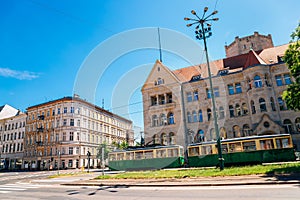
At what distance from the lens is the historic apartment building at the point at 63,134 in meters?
49.3

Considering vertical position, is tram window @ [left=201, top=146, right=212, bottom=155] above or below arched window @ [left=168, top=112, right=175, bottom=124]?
below

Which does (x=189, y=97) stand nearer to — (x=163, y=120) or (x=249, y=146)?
(x=163, y=120)

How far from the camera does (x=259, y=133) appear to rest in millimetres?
27062

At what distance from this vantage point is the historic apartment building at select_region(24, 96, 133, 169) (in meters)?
49.3

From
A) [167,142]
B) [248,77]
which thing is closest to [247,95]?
[248,77]

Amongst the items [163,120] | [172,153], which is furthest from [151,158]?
[163,120]

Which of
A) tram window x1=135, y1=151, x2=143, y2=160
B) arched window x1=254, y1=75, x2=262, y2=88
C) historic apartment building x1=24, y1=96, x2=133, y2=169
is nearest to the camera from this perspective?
tram window x1=135, y1=151, x2=143, y2=160

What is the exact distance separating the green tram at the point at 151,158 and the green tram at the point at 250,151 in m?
A: 2.33

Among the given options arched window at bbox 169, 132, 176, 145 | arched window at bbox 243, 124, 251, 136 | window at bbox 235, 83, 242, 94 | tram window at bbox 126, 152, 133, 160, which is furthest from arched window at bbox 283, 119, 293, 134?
tram window at bbox 126, 152, 133, 160

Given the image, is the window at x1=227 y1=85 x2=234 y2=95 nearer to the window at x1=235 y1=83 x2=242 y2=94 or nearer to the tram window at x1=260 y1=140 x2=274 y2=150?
the window at x1=235 y1=83 x2=242 y2=94

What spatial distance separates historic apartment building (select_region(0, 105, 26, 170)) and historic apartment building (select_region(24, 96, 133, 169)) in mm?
3557

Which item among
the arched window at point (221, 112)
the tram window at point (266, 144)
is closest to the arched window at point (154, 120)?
the arched window at point (221, 112)

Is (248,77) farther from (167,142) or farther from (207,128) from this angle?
(167,142)

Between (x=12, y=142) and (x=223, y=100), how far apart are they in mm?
59827
